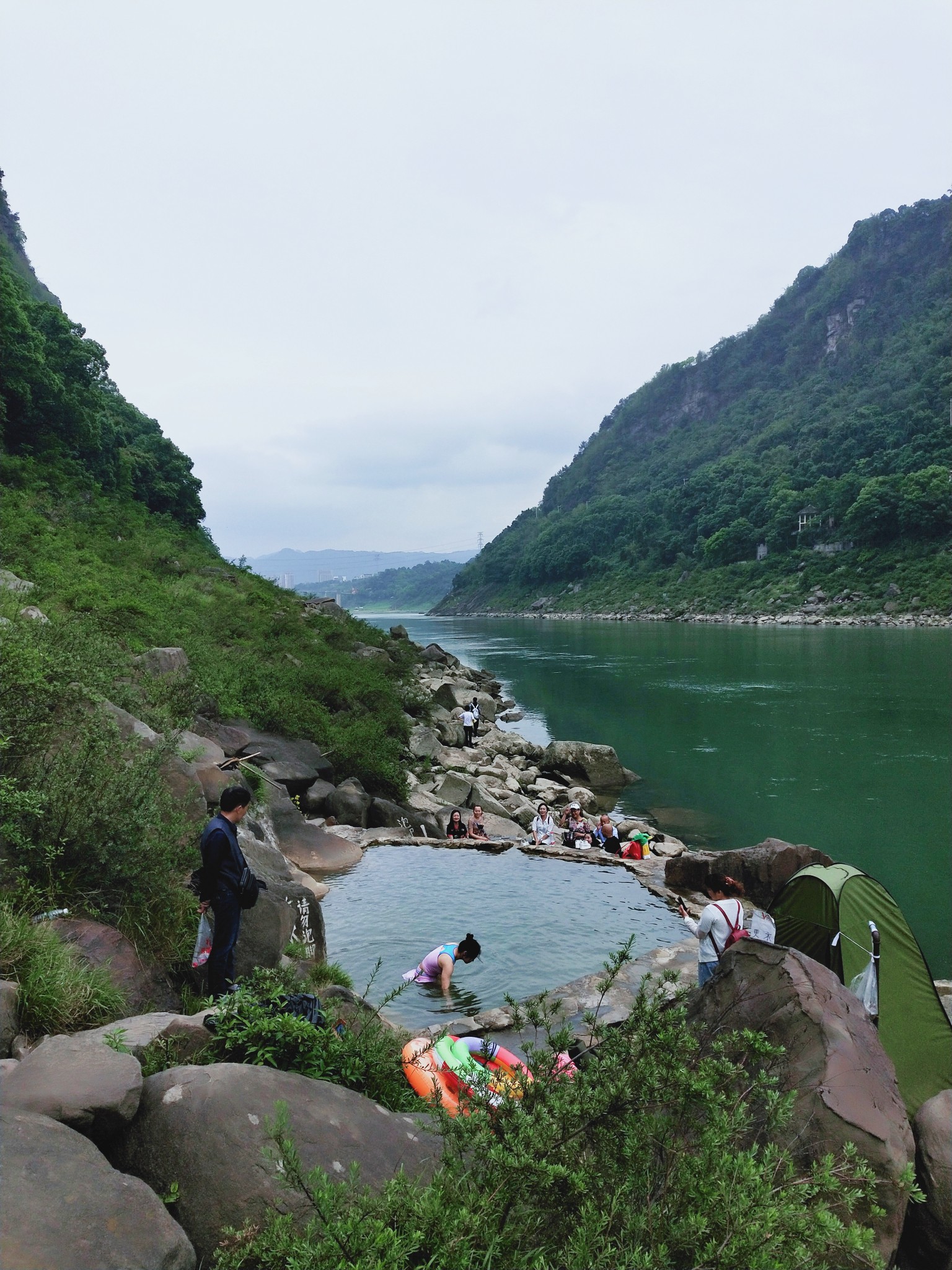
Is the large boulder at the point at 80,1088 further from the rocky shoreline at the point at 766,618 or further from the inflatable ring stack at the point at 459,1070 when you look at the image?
the rocky shoreline at the point at 766,618

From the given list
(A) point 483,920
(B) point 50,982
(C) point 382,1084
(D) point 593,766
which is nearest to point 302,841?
(A) point 483,920

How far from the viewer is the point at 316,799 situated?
54.7ft

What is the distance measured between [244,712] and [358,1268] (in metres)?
15.2

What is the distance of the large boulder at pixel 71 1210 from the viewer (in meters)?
2.78

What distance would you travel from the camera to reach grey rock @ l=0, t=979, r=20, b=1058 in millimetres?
4328

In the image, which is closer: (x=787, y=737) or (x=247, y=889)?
(x=247, y=889)

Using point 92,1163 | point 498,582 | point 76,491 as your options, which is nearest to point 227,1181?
point 92,1163

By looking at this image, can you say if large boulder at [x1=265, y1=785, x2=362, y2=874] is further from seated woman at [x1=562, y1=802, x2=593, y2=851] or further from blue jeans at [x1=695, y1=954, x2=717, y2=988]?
blue jeans at [x1=695, y1=954, x2=717, y2=988]

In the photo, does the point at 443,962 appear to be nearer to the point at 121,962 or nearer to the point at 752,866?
the point at 121,962

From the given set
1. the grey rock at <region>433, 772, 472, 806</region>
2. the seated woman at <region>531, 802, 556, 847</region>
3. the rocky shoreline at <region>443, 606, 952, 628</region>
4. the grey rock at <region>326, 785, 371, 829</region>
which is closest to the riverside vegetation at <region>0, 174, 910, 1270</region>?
the grey rock at <region>326, 785, 371, 829</region>

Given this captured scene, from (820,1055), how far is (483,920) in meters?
7.79

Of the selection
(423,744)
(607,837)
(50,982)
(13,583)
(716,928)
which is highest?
(13,583)

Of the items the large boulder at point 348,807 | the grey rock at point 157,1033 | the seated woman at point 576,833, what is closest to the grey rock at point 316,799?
the large boulder at point 348,807

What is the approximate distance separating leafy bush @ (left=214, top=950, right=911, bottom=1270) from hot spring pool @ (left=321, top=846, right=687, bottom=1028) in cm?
559
